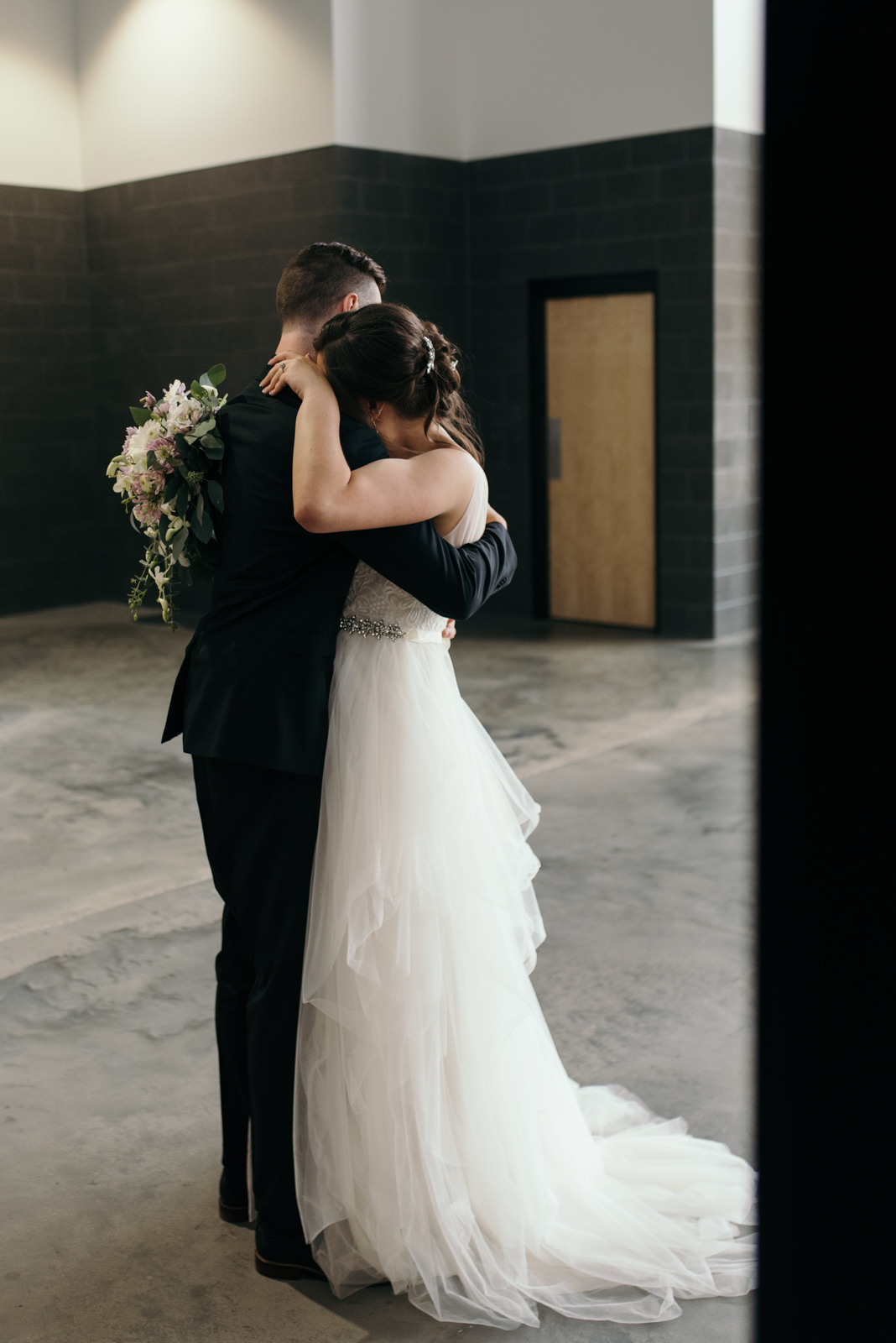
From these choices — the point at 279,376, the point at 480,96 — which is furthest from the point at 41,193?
the point at 279,376

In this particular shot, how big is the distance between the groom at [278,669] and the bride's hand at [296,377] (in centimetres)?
2

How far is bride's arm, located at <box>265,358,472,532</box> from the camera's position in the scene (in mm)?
1770

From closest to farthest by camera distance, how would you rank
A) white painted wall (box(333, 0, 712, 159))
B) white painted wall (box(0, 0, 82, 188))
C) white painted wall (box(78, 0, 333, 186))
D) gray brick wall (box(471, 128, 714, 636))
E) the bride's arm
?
the bride's arm → white painted wall (box(333, 0, 712, 159)) → gray brick wall (box(471, 128, 714, 636)) → white painted wall (box(78, 0, 333, 186)) → white painted wall (box(0, 0, 82, 188))

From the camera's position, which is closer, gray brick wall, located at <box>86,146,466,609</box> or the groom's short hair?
the groom's short hair

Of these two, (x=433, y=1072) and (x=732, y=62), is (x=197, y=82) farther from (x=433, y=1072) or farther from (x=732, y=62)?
(x=433, y=1072)

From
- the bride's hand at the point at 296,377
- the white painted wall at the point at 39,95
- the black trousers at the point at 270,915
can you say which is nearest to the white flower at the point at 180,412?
the bride's hand at the point at 296,377

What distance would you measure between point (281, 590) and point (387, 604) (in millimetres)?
161

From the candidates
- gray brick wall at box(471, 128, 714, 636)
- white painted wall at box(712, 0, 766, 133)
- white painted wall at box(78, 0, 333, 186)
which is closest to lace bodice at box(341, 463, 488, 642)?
gray brick wall at box(471, 128, 714, 636)

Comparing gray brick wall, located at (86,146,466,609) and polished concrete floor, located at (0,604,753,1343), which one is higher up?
gray brick wall, located at (86,146,466,609)

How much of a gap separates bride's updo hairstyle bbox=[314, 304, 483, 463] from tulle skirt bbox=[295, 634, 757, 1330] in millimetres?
361

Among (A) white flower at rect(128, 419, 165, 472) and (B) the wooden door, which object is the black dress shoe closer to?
(A) white flower at rect(128, 419, 165, 472)

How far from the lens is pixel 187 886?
12.2 ft

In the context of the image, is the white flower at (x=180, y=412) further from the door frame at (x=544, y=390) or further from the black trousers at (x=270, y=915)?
the door frame at (x=544, y=390)

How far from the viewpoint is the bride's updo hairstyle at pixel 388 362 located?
72.0 inches
